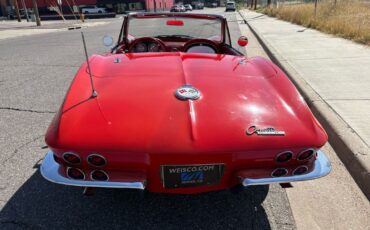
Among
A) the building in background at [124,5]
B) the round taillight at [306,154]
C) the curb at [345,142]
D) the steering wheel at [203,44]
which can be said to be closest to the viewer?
the round taillight at [306,154]

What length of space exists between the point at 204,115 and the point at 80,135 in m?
0.82

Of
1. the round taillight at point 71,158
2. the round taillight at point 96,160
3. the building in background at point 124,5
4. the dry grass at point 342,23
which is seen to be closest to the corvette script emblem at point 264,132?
the round taillight at point 96,160

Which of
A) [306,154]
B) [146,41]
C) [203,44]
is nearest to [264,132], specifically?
[306,154]

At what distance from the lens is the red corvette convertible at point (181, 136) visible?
2018 mm

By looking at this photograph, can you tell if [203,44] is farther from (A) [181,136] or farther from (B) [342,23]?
(B) [342,23]

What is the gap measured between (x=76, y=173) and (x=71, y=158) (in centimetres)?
12

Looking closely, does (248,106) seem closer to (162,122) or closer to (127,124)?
(162,122)

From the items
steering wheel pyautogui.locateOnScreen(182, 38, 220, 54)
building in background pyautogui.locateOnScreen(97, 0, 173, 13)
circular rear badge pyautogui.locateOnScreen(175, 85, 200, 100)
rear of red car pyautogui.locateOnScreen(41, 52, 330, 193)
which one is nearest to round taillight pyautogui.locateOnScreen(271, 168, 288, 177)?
rear of red car pyautogui.locateOnScreen(41, 52, 330, 193)

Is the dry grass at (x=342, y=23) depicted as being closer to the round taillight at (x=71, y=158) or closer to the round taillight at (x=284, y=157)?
the round taillight at (x=284, y=157)

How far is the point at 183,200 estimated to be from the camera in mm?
2674

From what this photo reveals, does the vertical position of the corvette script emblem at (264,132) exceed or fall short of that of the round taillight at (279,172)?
it exceeds it

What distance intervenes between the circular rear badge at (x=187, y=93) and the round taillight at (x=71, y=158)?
0.81m

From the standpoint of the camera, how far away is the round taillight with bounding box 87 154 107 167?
2.02 meters

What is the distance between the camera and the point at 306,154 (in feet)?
7.07
